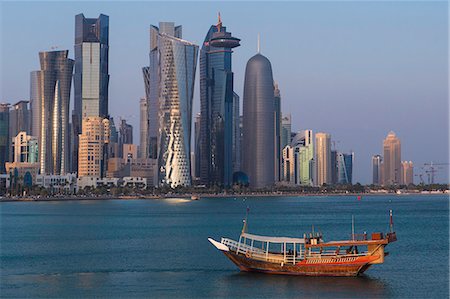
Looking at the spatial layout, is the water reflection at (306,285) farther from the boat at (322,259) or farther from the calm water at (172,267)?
the boat at (322,259)

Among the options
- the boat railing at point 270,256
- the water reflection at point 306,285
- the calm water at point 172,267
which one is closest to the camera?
the water reflection at point 306,285

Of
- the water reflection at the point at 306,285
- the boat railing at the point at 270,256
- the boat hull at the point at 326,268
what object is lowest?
the water reflection at the point at 306,285

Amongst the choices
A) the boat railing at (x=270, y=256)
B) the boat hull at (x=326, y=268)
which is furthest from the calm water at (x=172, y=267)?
the boat railing at (x=270, y=256)

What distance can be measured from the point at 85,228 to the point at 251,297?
85.7 m

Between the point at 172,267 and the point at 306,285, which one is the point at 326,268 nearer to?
the point at 306,285

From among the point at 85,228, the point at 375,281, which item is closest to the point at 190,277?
the point at 375,281

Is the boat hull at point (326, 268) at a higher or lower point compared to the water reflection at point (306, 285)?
higher

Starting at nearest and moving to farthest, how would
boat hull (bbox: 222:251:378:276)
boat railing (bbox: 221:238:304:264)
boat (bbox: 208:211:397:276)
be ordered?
boat (bbox: 208:211:397:276) < boat hull (bbox: 222:251:378:276) < boat railing (bbox: 221:238:304:264)

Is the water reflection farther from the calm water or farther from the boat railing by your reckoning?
the boat railing

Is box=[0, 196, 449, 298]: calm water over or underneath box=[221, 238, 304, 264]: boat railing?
underneath

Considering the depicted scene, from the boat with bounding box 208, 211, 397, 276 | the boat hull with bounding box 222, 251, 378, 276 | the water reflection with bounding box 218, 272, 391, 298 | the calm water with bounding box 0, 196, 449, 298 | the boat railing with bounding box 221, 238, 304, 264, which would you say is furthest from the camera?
the boat railing with bounding box 221, 238, 304, 264

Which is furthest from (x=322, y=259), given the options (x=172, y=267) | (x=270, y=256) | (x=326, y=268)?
(x=172, y=267)

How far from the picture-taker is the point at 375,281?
251 ft

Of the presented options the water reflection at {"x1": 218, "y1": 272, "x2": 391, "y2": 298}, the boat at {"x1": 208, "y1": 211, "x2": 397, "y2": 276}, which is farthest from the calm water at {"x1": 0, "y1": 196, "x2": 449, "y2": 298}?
the boat at {"x1": 208, "y1": 211, "x2": 397, "y2": 276}
